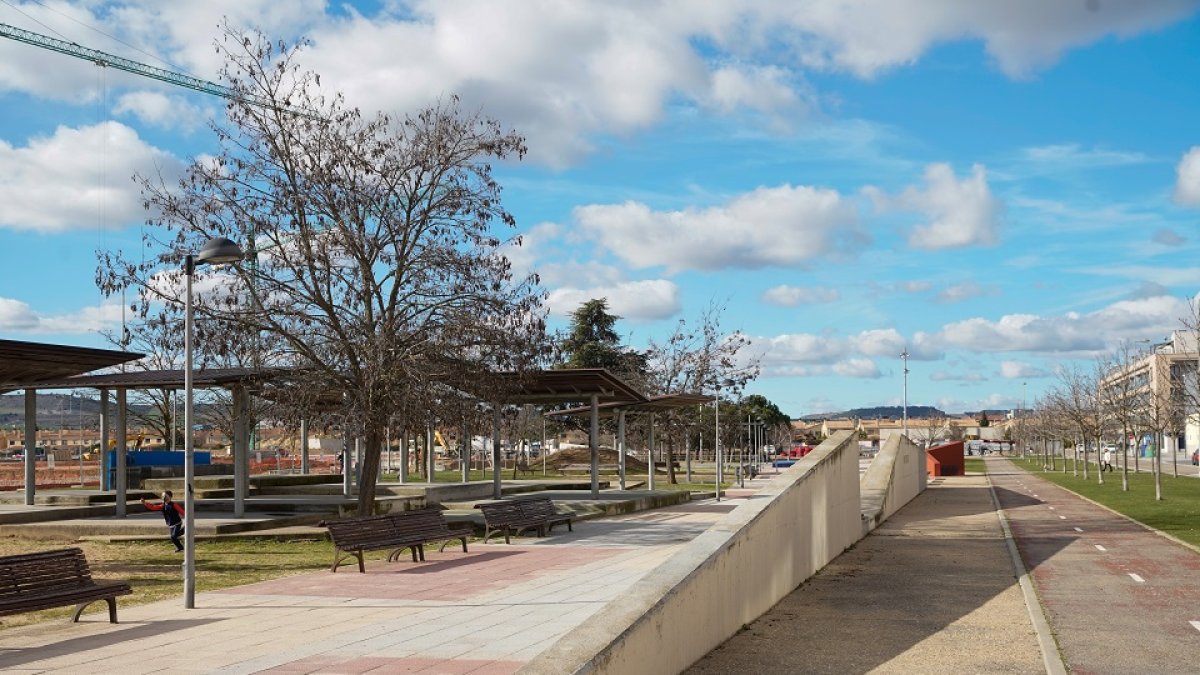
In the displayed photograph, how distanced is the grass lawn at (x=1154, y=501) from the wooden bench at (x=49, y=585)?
719 inches

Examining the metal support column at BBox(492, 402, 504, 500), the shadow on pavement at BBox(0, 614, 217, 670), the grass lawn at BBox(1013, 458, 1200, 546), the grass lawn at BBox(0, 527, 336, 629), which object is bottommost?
the grass lawn at BBox(1013, 458, 1200, 546)

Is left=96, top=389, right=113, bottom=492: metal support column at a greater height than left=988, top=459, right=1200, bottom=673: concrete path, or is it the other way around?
left=96, top=389, right=113, bottom=492: metal support column

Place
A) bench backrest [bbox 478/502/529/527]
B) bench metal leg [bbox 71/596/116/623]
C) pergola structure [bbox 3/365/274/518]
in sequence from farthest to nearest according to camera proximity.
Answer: pergola structure [bbox 3/365/274/518] < bench backrest [bbox 478/502/529/527] < bench metal leg [bbox 71/596/116/623]

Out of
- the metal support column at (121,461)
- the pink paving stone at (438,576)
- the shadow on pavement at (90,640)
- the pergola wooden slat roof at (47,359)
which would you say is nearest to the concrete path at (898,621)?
the pink paving stone at (438,576)

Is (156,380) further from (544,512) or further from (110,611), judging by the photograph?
(110,611)

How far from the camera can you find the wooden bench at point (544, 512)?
21953 mm

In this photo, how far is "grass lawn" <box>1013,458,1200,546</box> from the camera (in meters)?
25.3

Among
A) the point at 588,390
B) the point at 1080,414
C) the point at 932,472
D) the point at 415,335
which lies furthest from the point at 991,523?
the point at 932,472

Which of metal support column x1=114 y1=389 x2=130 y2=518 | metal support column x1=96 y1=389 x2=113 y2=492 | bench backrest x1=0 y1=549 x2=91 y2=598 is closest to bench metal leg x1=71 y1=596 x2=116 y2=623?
bench backrest x1=0 y1=549 x2=91 y2=598

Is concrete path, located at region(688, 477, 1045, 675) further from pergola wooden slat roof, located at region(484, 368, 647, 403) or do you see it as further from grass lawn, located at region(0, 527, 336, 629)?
pergola wooden slat roof, located at region(484, 368, 647, 403)

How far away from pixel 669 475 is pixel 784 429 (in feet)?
244

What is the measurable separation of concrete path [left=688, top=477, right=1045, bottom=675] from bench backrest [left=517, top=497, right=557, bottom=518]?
565cm

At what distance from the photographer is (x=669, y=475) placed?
50.3 metres

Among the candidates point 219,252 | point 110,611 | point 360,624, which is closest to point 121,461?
point 219,252
